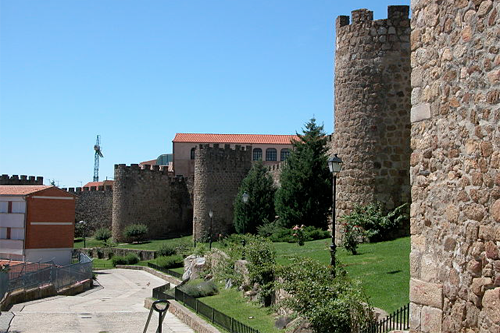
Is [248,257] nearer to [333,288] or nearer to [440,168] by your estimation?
[333,288]

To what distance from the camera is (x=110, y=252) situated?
4444 centimetres

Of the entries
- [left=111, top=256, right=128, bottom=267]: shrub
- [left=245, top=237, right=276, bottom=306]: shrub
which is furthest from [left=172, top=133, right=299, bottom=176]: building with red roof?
[left=245, top=237, right=276, bottom=306]: shrub

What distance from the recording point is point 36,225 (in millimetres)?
35188

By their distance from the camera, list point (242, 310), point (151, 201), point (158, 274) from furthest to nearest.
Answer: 1. point (151, 201)
2. point (158, 274)
3. point (242, 310)

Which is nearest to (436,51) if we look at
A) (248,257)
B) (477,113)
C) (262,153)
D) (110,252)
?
(477,113)

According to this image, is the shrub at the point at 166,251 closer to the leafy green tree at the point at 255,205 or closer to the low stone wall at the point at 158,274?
the low stone wall at the point at 158,274

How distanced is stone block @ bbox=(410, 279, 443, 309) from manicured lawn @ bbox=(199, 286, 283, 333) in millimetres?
6731

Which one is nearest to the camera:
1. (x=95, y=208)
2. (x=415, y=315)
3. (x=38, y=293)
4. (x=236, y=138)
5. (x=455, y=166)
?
(x=455, y=166)

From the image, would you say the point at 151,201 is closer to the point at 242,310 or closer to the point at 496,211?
→ the point at 242,310

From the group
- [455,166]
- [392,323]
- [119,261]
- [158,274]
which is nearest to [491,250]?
[455,166]

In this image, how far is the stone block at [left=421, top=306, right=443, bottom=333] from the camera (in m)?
5.85

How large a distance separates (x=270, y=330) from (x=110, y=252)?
1321 inches

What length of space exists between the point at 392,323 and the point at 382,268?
3926 millimetres

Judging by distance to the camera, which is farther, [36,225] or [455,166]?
[36,225]
